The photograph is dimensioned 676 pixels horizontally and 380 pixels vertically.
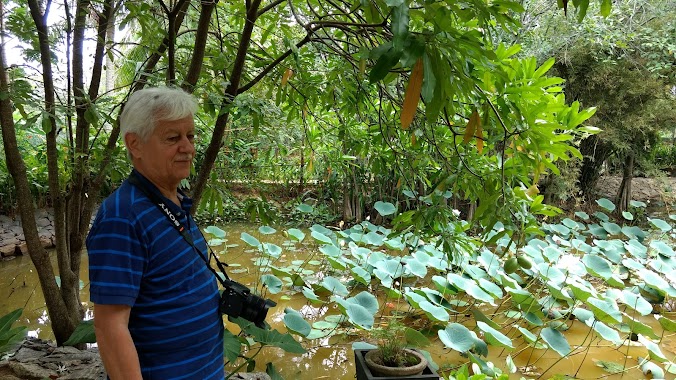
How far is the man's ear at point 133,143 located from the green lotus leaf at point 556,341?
2332mm

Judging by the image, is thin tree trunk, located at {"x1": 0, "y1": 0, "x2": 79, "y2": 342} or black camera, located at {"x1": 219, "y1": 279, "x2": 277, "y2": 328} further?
thin tree trunk, located at {"x1": 0, "y1": 0, "x2": 79, "y2": 342}

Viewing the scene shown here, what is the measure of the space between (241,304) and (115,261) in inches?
12.9

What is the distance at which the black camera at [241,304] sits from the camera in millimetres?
1105

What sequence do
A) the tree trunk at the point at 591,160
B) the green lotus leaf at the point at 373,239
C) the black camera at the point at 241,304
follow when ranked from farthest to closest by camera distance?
the tree trunk at the point at 591,160 < the green lotus leaf at the point at 373,239 < the black camera at the point at 241,304

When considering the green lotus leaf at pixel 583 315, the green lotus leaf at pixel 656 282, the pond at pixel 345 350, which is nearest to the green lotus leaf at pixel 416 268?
the pond at pixel 345 350

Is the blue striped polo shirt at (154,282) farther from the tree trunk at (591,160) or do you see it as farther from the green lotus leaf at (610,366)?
the tree trunk at (591,160)

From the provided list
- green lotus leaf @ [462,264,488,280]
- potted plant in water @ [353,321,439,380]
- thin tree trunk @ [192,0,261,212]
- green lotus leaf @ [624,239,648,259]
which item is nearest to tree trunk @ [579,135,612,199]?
green lotus leaf @ [624,239,648,259]

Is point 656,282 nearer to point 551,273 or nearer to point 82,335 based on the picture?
point 551,273

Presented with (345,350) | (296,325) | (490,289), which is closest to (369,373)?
(296,325)

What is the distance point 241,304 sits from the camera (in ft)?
3.69

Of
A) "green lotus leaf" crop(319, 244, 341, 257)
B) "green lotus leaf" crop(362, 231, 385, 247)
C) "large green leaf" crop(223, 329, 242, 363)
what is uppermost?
"large green leaf" crop(223, 329, 242, 363)

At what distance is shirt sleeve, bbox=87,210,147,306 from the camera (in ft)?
2.84

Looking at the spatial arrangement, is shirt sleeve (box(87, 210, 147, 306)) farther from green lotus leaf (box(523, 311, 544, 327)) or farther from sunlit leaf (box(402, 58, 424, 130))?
green lotus leaf (box(523, 311, 544, 327))

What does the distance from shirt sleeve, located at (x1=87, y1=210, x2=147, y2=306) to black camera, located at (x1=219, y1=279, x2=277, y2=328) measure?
243 millimetres
